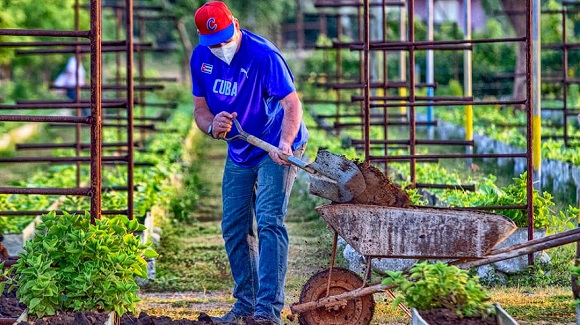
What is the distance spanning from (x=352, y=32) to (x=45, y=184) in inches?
1186

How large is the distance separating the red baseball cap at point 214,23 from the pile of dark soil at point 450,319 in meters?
2.17

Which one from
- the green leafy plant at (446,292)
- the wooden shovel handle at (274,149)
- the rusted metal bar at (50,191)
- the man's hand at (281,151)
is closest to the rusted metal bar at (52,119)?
the rusted metal bar at (50,191)

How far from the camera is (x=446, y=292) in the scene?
5.75 metres

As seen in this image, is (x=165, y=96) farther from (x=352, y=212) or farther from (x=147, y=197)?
(x=352, y=212)

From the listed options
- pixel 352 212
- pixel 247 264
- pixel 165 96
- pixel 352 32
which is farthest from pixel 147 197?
pixel 352 32

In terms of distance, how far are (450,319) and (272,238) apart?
61.2 inches

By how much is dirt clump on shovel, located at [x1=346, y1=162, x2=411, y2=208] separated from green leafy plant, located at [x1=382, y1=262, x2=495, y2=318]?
765 millimetres

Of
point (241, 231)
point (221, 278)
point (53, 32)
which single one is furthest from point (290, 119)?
point (221, 278)

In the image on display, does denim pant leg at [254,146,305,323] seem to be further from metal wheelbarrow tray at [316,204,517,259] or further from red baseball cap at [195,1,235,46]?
red baseball cap at [195,1,235,46]

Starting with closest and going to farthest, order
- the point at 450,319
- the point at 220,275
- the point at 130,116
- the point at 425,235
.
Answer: the point at 450,319, the point at 425,235, the point at 220,275, the point at 130,116

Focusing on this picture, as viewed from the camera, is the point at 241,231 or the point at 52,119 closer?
the point at 52,119

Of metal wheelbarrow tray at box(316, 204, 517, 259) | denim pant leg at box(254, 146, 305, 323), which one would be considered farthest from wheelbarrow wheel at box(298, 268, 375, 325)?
metal wheelbarrow tray at box(316, 204, 517, 259)

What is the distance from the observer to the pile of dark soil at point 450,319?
5.63 m

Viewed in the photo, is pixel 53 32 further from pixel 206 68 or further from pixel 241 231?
pixel 241 231
